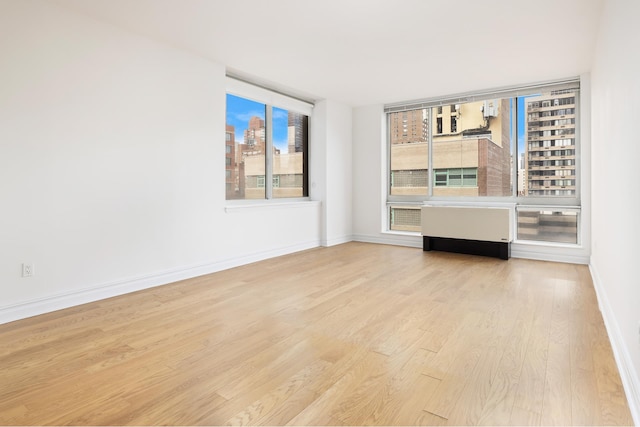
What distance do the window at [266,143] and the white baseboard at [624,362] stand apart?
3.89m

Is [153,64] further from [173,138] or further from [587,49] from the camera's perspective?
[587,49]

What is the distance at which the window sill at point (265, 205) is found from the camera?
448 cm

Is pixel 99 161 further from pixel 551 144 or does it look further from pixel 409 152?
pixel 551 144

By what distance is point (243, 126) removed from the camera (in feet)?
15.9

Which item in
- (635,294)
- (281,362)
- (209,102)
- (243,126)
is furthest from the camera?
(243,126)

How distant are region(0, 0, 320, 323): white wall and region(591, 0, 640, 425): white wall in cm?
359

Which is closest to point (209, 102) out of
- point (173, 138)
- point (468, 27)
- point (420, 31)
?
point (173, 138)

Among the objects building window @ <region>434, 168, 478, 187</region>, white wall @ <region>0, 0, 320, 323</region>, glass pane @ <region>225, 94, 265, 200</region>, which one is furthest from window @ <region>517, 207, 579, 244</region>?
white wall @ <region>0, 0, 320, 323</region>

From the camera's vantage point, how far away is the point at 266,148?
526 centimetres

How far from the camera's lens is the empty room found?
67.4 inches

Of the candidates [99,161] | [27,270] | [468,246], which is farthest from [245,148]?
[468,246]

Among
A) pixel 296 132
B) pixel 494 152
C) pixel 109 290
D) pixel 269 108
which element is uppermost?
pixel 269 108

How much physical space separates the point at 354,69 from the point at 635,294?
11.9 feet

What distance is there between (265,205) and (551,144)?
Result: 398 centimetres
